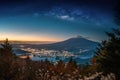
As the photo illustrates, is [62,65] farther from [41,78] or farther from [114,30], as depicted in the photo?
[114,30]

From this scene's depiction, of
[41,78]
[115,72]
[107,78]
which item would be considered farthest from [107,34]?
[41,78]

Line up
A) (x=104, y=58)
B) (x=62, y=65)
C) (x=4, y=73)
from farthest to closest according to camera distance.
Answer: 1. (x=62, y=65)
2. (x=4, y=73)
3. (x=104, y=58)

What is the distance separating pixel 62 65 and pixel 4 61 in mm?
82997

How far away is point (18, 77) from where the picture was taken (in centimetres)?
3025

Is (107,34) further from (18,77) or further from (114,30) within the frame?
(18,77)

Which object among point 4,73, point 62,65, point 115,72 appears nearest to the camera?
point 115,72

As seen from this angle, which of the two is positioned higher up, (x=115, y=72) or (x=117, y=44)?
(x=117, y=44)

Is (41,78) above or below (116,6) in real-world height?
below

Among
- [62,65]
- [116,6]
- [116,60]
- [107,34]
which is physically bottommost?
[62,65]

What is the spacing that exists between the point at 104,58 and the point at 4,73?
9449mm

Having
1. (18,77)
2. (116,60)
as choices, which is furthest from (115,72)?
(18,77)

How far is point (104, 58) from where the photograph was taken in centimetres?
2639

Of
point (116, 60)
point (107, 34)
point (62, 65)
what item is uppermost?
point (107, 34)

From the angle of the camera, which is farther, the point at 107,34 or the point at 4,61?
the point at 4,61
